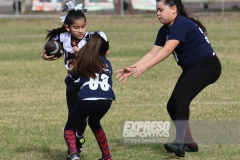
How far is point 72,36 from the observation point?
274 inches

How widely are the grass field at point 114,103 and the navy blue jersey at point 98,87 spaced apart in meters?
1.09

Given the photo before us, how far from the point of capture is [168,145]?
684 cm

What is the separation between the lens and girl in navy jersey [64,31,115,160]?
6281 millimetres

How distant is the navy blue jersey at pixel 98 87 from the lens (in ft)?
20.6

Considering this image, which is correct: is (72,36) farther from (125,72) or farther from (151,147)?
(151,147)

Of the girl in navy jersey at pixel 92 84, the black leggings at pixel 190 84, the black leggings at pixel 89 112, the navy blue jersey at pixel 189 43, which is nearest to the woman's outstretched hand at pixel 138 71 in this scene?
the girl in navy jersey at pixel 92 84

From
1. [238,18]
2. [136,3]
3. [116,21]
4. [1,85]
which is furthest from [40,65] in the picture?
[136,3]

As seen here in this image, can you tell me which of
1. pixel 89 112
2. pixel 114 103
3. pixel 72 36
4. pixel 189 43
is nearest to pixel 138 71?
pixel 89 112

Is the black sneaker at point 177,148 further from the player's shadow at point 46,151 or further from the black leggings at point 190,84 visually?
the player's shadow at point 46,151

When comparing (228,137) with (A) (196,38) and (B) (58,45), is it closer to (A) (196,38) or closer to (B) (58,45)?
(A) (196,38)

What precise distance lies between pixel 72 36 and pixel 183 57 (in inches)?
50.8

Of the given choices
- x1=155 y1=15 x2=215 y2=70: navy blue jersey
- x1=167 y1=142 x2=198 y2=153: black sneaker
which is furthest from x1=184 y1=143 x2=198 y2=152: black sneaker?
x1=155 y1=15 x2=215 y2=70: navy blue jersey

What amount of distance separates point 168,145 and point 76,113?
1.15m

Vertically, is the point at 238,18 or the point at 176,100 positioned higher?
the point at 176,100
